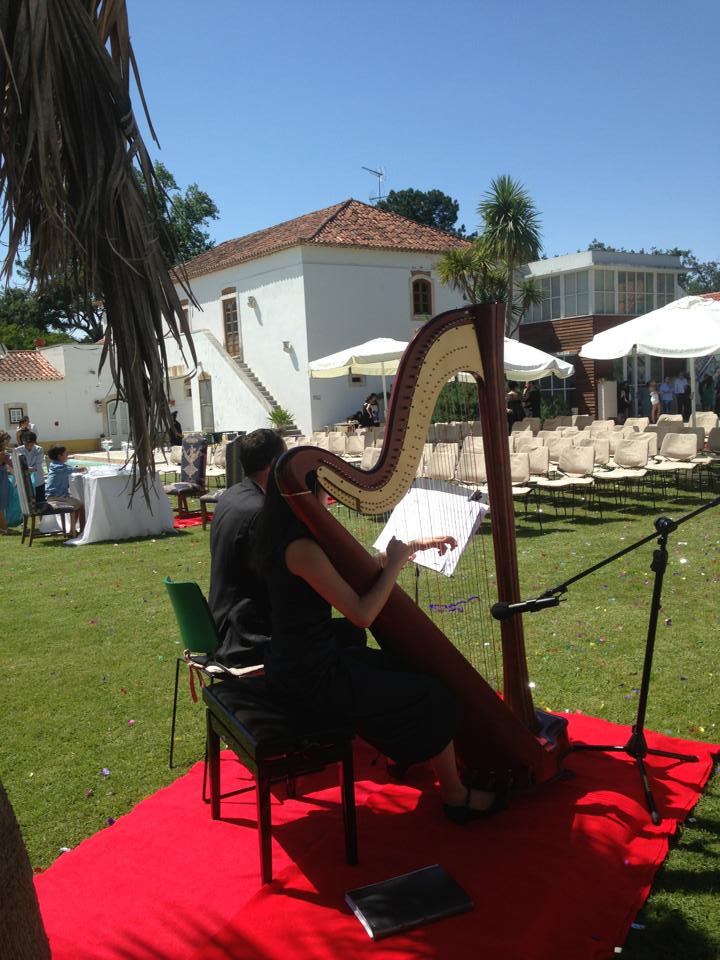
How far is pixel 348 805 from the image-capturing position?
3137mm

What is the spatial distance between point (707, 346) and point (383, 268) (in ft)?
64.2

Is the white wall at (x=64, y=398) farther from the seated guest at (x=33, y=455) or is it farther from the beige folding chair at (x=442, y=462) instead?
the beige folding chair at (x=442, y=462)

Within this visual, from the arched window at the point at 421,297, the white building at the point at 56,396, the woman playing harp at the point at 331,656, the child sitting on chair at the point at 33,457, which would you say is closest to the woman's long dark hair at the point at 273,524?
the woman playing harp at the point at 331,656

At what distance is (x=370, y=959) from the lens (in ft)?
8.77

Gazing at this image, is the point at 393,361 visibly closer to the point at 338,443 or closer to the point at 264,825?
the point at 338,443

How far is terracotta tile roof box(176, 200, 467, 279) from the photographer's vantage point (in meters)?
28.4

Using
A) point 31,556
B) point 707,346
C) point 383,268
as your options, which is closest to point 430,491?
point 31,556

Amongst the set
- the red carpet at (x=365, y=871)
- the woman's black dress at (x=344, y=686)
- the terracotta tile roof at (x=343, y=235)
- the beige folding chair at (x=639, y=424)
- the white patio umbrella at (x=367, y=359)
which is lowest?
the red carpet at (x=365, y=871)

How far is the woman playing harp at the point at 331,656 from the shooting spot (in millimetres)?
3062

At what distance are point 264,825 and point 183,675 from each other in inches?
114

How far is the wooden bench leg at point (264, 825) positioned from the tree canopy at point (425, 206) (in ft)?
230

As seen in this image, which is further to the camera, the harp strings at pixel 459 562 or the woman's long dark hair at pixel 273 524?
the harp strings at pixel 459 562

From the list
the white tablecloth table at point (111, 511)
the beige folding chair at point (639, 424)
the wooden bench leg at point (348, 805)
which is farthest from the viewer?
the beige folding chair at point (639, 424)

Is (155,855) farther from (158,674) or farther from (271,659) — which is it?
(158,674)
